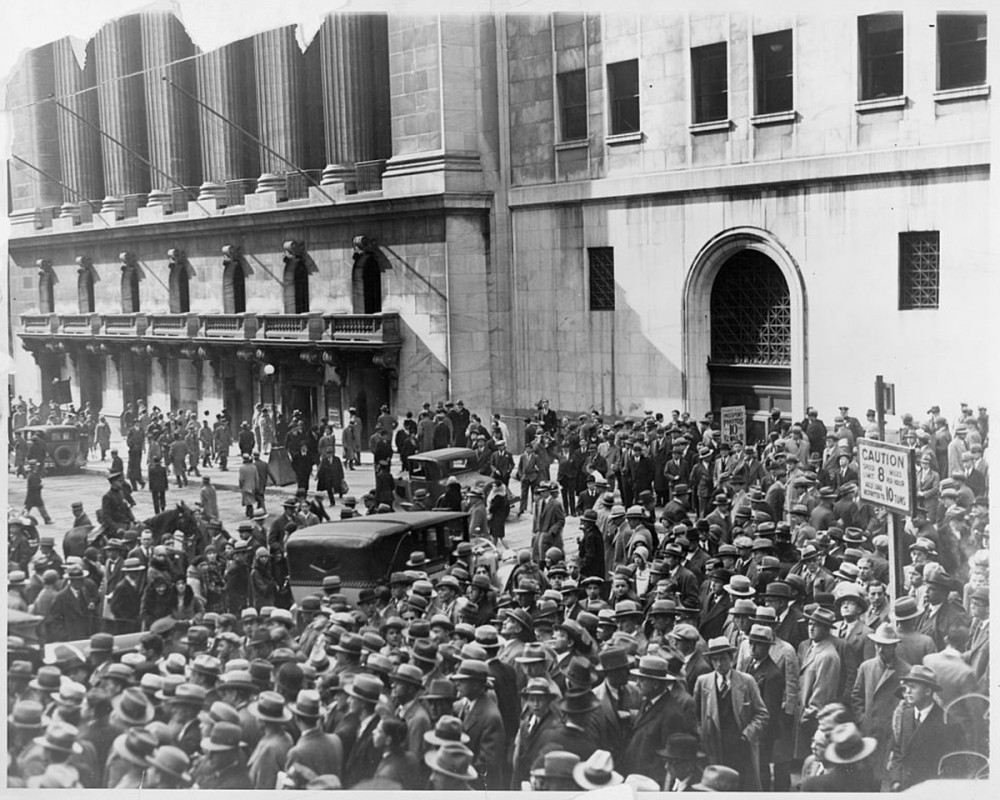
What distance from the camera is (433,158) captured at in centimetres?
1259

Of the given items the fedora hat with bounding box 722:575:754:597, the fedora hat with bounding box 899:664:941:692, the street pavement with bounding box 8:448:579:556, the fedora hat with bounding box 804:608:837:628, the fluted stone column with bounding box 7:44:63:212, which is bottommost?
the fedora hat with bounding box 899:664:941:692

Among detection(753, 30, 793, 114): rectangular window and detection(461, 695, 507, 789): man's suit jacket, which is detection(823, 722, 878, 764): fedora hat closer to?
detection(461, 695, 507, 789): man's suit jacket

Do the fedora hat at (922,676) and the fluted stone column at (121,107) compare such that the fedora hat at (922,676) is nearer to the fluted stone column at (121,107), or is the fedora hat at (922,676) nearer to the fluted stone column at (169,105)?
the fluted stone column at (169,105)

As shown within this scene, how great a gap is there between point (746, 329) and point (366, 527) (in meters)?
4.81

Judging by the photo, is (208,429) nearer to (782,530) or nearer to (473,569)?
(473,569)

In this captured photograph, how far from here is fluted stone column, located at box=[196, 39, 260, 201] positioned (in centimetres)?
1211

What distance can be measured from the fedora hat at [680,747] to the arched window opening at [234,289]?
691 centimetres

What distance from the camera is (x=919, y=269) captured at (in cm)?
1142

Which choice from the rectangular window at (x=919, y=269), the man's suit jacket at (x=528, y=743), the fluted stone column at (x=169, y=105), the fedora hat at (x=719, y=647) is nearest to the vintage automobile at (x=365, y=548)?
the man's suit jacket at (x=528, y=743)

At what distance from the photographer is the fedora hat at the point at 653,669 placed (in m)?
9.28

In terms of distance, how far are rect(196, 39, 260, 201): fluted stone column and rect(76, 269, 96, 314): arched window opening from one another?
1.71 meters

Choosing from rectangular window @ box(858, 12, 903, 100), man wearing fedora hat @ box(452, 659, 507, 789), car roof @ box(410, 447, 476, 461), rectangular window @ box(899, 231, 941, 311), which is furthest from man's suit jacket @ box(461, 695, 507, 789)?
rectangular window @ box(858, 12, 903, 100)

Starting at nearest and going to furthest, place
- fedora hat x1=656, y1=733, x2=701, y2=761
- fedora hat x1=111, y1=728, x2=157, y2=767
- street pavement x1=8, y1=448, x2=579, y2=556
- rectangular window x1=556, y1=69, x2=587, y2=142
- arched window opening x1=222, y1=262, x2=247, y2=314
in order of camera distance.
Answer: fedora hat x1=656, y1=733, x2=701, y2=761 → fedora hat x1=111, y1=728, x2=157, y2=767 → street pavement x1=8, y1=448, x2=579, y2=556 → rectangular window x1=556, y1=69, x2=587, y2=142 → arched window opening x1=222, y1=262, x2=247, y2=314

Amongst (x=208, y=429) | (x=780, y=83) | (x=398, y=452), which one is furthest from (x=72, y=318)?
(x=780, y=83)
